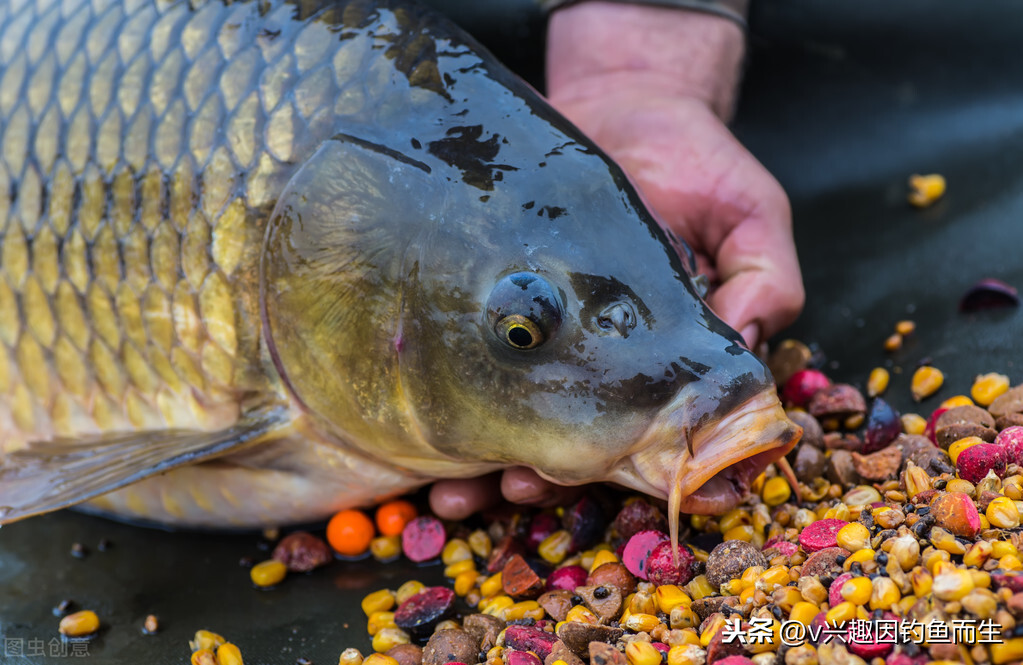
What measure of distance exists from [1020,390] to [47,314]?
173cm

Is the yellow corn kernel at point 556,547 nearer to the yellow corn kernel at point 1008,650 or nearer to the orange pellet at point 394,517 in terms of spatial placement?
the orange pellet at point 394,517

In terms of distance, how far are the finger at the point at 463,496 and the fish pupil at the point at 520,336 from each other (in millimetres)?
440

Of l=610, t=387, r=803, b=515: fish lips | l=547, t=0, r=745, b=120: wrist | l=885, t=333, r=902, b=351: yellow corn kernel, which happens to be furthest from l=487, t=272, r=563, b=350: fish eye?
l=547, t=0, r=745, b=120: wrist

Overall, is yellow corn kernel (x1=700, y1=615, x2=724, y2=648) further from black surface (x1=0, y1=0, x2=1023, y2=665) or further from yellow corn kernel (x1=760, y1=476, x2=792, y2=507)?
black surface (x1=0, y1=0, x2=1023, y2=665)

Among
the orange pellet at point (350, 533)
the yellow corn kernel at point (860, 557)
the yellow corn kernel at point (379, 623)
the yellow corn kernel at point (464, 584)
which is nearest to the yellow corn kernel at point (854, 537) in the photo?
the yellow corn kernel at point (860, 557)

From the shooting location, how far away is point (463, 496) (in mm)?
1649

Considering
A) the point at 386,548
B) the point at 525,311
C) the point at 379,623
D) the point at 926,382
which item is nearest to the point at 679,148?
the point at 926,382

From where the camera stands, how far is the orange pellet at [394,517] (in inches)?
67.1

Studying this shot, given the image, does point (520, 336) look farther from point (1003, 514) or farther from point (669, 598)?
point (1003, 514)

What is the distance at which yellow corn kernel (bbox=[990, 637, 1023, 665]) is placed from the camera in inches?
38.6

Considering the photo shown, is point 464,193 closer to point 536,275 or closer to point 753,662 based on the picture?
point 536,275

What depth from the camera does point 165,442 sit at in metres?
1.62

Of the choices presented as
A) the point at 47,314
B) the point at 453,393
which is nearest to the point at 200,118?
the point at 47,314

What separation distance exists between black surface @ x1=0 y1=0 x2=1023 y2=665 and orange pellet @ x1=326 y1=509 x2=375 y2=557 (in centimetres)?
3
